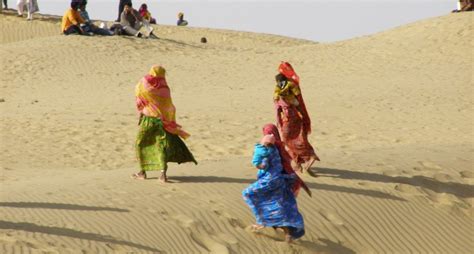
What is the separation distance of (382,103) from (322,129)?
157 inches

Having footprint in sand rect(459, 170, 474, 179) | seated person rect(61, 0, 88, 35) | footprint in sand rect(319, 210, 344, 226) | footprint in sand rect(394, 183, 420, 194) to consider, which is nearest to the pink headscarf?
footprint in sand rect(319, 210, 344, 226)

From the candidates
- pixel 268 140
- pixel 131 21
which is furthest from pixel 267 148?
pixel 131 21

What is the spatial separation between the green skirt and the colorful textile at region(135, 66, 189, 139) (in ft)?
0.24

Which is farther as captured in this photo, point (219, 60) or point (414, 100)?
point (219, 60)

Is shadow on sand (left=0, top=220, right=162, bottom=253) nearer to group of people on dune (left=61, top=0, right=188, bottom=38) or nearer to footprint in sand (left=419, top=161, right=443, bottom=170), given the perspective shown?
footprint in sand (left=419, top=161, right=443, bottom=170)

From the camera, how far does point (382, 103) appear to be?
83.3 ft

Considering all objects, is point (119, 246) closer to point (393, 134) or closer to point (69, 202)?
point (69, 202)

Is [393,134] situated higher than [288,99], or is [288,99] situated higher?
[288,99]

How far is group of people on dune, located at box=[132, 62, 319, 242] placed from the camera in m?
11.6

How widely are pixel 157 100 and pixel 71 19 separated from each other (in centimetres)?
1750

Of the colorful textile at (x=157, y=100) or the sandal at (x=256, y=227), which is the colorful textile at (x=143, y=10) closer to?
the colorful textile at (x=157, y=100)

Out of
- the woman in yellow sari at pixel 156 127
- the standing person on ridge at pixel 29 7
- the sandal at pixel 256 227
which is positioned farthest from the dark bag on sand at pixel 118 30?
the sandal at pixel 256 227

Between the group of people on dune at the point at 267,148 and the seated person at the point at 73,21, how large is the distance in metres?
15.6

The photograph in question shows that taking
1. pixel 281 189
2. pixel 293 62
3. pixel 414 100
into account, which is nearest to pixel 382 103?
pixel 414 100
